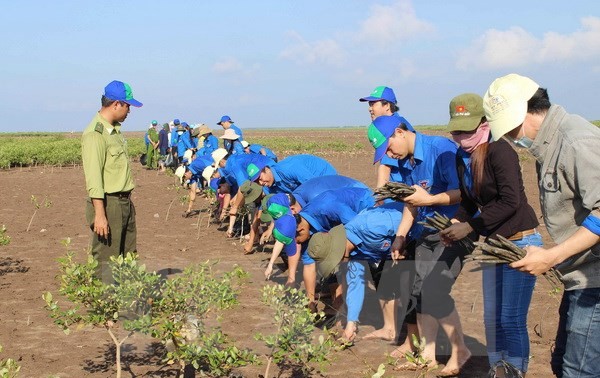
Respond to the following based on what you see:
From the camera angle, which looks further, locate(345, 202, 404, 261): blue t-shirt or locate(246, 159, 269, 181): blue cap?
locate(246, 159, 269, 181): blue cap

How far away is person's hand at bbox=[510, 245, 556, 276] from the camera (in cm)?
260

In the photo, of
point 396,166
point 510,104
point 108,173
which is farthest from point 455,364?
point 108,173

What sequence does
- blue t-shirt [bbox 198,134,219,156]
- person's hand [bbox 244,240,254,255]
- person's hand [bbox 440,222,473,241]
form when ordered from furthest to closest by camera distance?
blue t-shirt [bbox 198,134,219,156] → person's hand [bbox 244,240,254,255] → person's hand [bbox 440,222,473,241]

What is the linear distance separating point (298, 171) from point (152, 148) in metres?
17.2

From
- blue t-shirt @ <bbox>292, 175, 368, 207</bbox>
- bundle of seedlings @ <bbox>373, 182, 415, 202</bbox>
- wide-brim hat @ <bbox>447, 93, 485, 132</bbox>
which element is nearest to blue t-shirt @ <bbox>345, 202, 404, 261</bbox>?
bundle of seedlings @ <bbox>373, 182, 415, 202</bbox>

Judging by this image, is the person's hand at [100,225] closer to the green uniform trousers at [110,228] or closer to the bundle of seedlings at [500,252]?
the green uniform trousers at [110,228]

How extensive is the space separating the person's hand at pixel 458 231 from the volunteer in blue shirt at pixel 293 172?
2.97 m

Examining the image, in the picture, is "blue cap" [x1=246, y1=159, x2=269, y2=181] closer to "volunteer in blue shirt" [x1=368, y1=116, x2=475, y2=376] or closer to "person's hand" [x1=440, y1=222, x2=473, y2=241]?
"volunteer in blue shirt" [x1=368, y1=116, x2=475, y2=376]

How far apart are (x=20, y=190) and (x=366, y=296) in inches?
513

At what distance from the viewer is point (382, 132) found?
4496mm

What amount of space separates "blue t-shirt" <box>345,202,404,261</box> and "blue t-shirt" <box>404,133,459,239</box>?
43 centimetres

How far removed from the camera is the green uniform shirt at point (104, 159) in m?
4.84

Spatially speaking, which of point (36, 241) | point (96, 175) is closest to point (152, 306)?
point (96, 175)

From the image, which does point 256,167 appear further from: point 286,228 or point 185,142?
point 185,142
